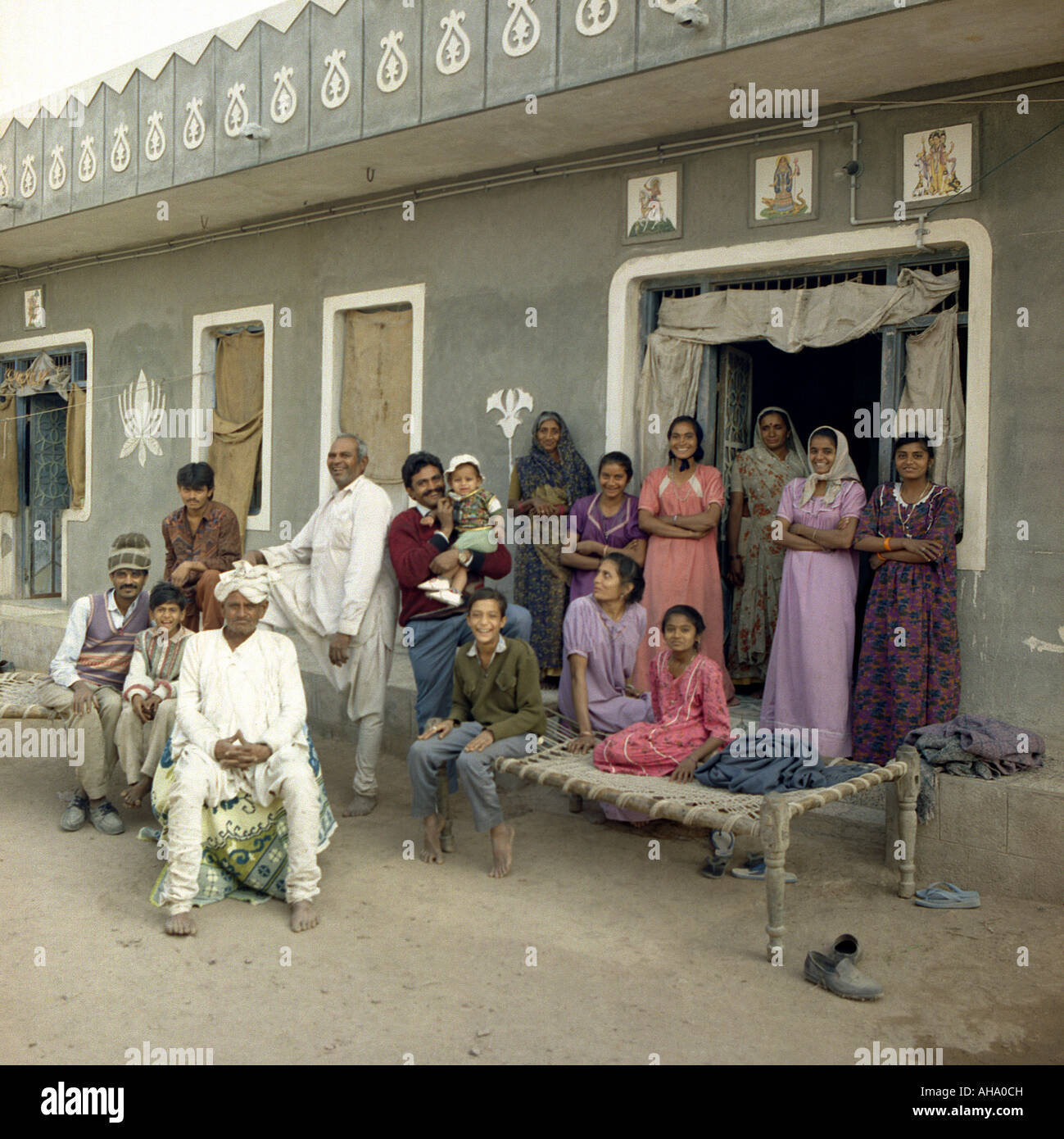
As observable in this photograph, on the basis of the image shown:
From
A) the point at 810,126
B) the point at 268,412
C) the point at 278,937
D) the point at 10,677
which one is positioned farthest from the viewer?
the point at 268,412

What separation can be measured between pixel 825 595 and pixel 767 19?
275 centimetres

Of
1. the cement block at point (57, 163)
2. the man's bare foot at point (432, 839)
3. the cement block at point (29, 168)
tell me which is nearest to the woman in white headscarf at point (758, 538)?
the man's bare foot at point (432, 839)

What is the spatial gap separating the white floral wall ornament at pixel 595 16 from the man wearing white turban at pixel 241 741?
323 centimetres

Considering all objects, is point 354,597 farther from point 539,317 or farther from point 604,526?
point 539,317

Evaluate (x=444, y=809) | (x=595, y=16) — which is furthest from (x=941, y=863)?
(x=595, y=16)

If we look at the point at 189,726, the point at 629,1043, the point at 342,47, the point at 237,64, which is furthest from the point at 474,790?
the point at 237,64

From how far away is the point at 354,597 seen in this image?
18.9 feet

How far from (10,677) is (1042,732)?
224 inches

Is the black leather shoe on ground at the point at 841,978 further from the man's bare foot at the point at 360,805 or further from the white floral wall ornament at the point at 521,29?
the white floral wall ornament at the point at 521,29

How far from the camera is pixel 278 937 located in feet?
14.0

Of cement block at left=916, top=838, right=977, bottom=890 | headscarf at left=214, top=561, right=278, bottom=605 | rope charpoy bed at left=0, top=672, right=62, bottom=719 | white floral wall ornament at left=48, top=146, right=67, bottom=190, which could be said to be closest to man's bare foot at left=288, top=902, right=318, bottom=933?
headscarf at left=214, top=561, right=278, bottom=605

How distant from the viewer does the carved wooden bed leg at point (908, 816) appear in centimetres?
467

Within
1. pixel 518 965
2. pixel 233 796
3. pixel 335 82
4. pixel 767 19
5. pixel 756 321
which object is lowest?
pixel 518 965
